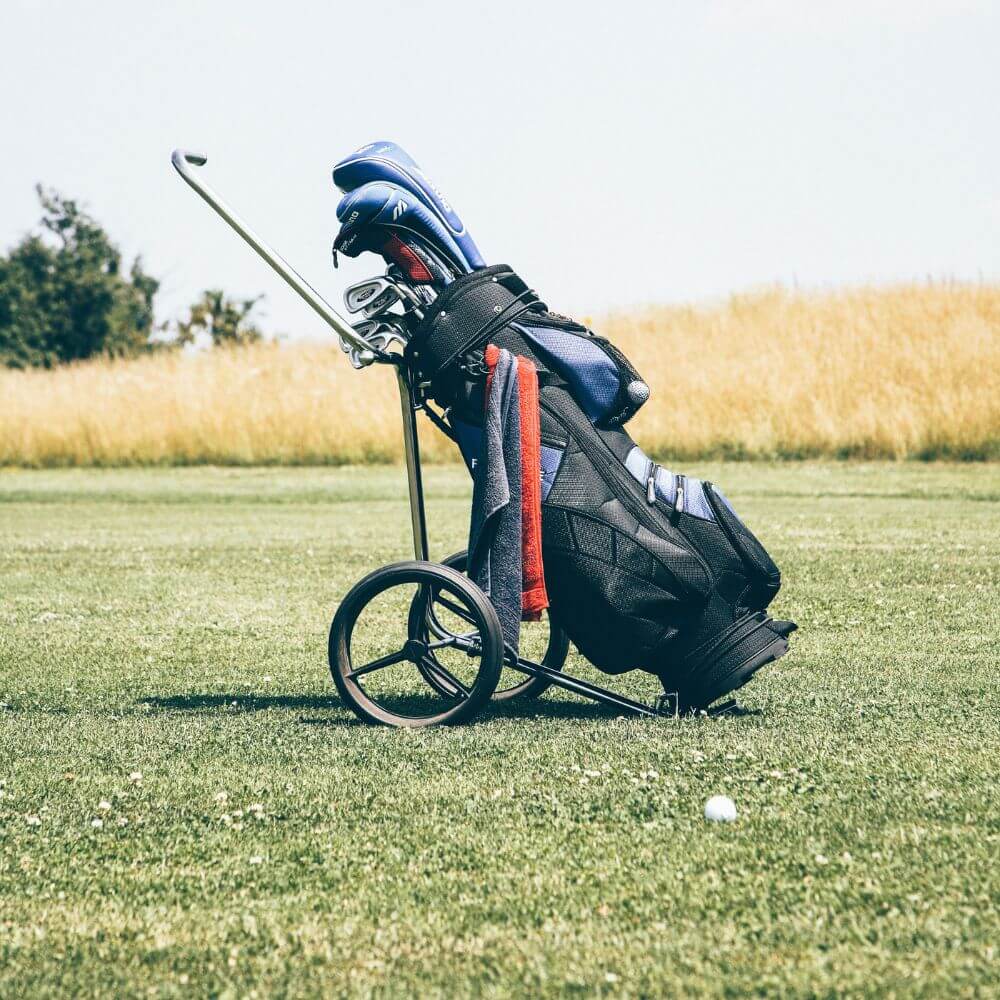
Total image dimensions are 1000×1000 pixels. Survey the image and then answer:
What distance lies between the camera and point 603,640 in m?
5.33

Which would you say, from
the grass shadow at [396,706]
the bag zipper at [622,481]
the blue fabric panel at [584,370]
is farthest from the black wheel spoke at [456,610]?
the blue fabric panel at [584,370]

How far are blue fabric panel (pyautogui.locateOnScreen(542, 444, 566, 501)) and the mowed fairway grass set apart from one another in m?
0.81

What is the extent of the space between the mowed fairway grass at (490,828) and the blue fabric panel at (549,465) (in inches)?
31.9

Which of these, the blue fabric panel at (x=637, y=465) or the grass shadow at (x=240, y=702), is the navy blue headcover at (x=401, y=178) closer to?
the blue fabric panel at (x=637, y=465)

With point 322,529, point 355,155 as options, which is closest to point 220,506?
point 322,529

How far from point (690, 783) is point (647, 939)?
1.23 meters

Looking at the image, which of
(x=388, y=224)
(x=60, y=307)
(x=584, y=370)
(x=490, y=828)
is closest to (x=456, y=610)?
(x=584, y=370)

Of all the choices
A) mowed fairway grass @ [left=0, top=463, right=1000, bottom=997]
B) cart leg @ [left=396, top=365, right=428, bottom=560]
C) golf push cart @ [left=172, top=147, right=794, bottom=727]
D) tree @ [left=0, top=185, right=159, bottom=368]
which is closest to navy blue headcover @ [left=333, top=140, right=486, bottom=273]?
golf push cart @ [left=172, top=147, right=794, bottom=727]

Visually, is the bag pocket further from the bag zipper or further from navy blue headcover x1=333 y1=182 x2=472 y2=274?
navy blue headcover x1=333 y1=182 x2=472 y2=274

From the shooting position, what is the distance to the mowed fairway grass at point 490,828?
312 centimetres

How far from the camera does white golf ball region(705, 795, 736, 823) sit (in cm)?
405

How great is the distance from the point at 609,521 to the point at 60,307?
42.8 m

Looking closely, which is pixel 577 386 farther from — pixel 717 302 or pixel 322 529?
pixel 717 302

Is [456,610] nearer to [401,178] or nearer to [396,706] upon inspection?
[396,706]
